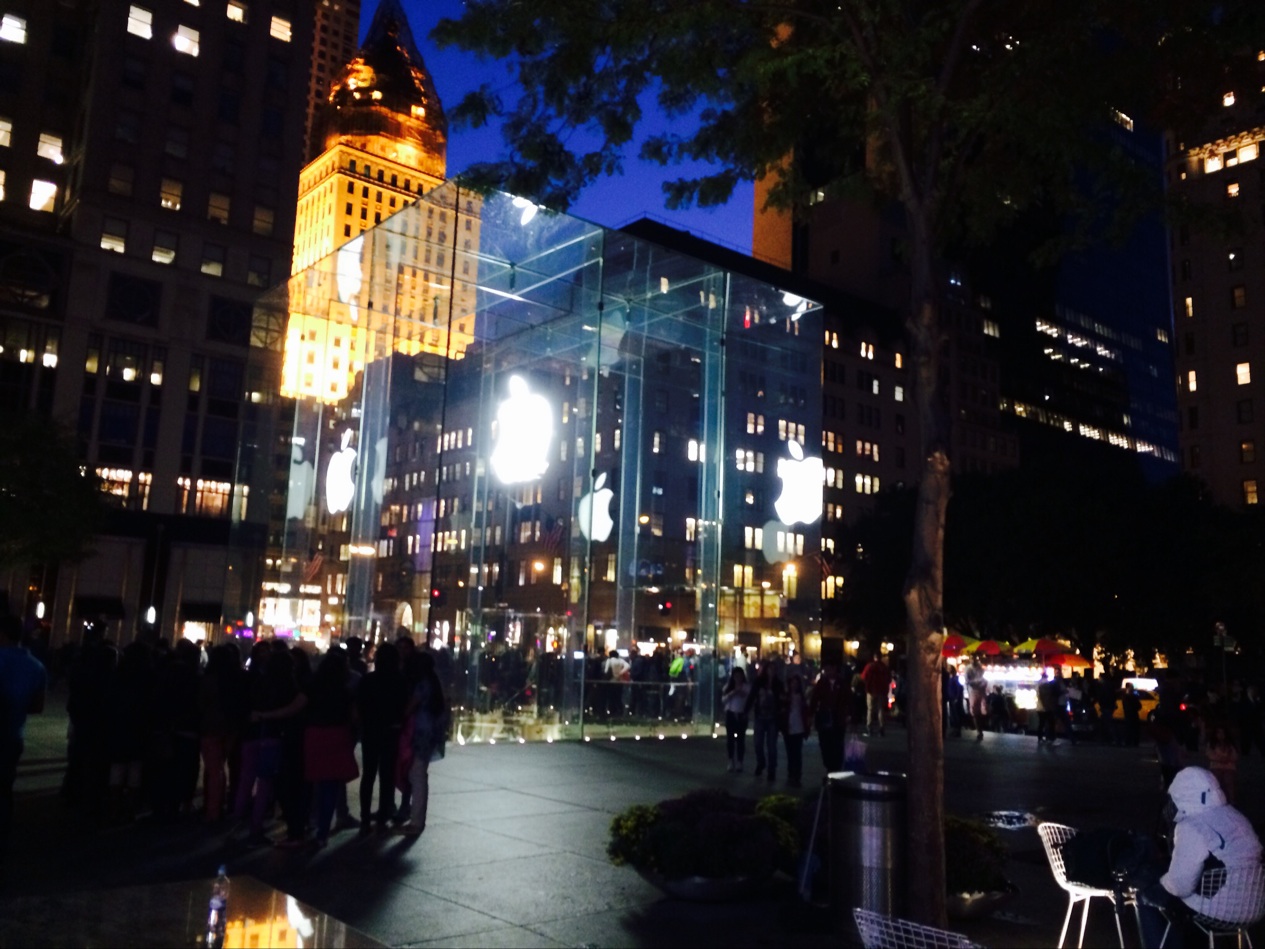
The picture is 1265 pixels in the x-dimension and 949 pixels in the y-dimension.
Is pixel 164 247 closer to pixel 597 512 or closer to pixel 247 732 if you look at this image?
pixel 597 512

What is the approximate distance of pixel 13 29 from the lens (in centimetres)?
6188

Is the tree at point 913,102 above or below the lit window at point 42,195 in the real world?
Result: below

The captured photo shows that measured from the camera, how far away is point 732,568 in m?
26.8

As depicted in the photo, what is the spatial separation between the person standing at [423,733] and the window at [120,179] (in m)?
57.0

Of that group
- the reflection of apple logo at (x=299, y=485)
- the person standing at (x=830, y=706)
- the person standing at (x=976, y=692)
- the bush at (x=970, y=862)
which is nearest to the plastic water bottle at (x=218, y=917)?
the bush at (x=970, y=862)

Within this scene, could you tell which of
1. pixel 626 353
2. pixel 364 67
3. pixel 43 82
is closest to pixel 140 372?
pixel 43 82

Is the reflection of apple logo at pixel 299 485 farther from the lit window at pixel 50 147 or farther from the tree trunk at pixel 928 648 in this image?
the lit window at pixel 50 147

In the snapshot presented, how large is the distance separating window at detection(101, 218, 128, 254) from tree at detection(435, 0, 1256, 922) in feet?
184

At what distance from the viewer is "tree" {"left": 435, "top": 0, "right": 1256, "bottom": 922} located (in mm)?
7109

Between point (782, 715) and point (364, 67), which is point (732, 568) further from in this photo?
point (364, 67)

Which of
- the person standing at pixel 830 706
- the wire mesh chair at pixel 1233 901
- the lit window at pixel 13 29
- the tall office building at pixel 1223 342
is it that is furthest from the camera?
the tall office building at pixel 1223 342

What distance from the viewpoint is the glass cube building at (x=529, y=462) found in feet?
78.0

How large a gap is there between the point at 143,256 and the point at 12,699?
56933 millimetres

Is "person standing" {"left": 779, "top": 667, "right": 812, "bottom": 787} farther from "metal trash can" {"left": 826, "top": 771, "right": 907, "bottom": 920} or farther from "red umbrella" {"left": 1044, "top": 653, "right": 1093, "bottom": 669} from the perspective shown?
"red umbrella" {"left": 1044, "top": 653, "right": 1093, "bottom": 669}
